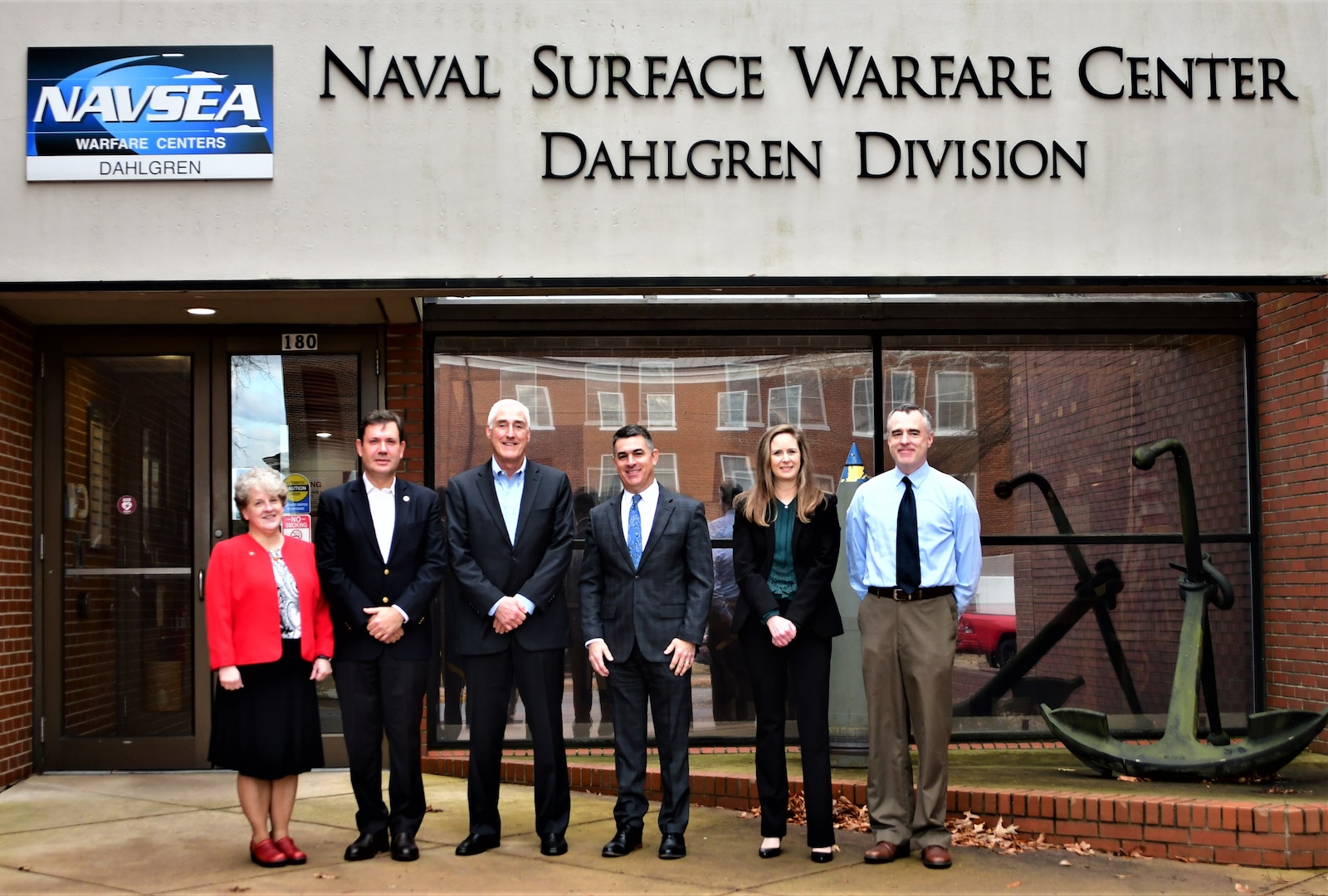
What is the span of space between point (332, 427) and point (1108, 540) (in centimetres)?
478

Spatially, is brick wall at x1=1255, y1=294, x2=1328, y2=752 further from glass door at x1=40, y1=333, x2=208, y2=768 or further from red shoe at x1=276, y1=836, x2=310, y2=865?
glass door at x1=40, y1=333, x2=208, y2=768

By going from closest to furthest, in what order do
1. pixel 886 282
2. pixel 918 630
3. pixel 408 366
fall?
pixel 918 630, pixel 886 282, pixel 408 366

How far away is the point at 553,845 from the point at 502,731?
1.76 feet

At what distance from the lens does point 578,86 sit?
6.92 m

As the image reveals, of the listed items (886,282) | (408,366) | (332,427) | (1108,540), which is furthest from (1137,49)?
(332,427)

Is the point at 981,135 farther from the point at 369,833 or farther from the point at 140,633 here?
the point at 140,633

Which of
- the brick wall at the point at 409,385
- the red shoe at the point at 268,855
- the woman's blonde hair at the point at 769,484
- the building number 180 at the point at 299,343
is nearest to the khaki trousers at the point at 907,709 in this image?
the woman's blonde hair at the point at 769,484

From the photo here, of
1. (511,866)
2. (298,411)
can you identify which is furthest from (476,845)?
(298,411)

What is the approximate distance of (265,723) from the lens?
17.6 ft

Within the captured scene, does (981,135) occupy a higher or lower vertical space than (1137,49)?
lower

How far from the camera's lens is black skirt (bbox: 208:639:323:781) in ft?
17.6

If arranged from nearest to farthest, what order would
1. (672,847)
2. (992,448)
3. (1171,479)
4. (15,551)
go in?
(672,847) → (15,551) → (992,448) → (1171,479)

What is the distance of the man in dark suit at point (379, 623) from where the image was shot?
5551 millimetres

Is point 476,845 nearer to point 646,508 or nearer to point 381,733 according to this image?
point 381,733
